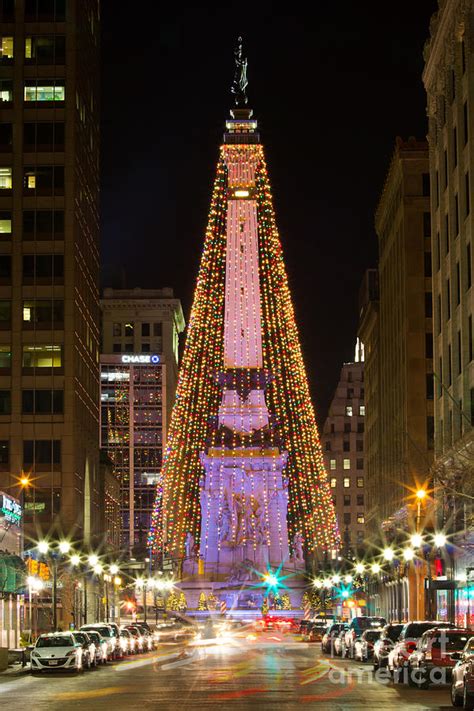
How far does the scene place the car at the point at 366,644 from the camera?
51562 millimetres

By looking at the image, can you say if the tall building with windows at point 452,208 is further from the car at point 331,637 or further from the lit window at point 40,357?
the lit window at point 40,357

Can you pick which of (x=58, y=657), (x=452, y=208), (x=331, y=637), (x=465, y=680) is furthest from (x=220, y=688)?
(x=452, y=208)

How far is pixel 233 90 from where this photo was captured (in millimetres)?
156875

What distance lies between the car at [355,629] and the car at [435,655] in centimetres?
1901

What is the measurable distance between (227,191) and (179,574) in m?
41.5

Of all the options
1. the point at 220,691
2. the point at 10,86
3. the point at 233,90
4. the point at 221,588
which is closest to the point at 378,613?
the point at 221,588

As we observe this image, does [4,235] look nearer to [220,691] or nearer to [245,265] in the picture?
[245,265]

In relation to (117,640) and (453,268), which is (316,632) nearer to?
(117,640)

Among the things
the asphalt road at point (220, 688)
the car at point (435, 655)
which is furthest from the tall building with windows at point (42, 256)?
the car at point (435, 655)

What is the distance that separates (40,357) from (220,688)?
6297cm

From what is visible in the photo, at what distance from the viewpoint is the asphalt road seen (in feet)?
98.6

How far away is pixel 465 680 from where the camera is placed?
90.5ft

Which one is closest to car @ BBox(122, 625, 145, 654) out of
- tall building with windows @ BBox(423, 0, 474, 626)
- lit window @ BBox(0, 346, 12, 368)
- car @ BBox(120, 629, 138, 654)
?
car @ BBox(120, 629, 138, 654)

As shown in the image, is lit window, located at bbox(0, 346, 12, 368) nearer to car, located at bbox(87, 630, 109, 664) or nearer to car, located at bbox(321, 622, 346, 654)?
car, located at bbox(321, 622, 346, 654)
